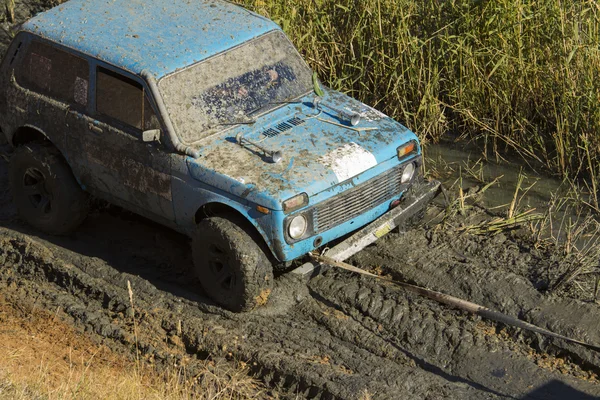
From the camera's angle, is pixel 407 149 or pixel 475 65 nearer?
pixel 407 149

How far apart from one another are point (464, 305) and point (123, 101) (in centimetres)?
285

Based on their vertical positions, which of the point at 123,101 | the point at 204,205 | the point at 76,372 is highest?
the point at 123,101

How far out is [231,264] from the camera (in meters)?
6.54

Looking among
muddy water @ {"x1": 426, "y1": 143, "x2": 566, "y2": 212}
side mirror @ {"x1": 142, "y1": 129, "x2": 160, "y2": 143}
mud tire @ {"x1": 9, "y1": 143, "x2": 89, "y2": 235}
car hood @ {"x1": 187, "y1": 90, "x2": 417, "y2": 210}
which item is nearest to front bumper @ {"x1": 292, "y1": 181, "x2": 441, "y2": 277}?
car hood @ {"x1": 187, "y1": 90, "x2": 417, "y2": 210}

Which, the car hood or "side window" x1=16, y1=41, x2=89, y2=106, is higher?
"side window" x1=16, y1=41, x2=89, y2=106

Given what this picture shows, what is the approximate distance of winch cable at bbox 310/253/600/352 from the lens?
5562mm

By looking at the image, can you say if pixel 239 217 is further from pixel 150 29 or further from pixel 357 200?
pixel 150 29

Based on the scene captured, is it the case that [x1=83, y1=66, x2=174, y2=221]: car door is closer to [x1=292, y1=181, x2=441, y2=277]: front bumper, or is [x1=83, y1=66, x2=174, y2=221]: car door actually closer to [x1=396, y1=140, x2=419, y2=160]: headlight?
[x1=292, y1=181, x2=441, y2=277]: front bumper

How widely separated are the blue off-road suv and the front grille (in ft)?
0.04

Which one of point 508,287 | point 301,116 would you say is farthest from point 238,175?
point 508,287

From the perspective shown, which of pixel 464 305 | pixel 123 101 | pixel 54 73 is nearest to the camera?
pixel 464 305

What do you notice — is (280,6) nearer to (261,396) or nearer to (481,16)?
(481,16)

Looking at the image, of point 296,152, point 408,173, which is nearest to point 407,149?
point 408,173

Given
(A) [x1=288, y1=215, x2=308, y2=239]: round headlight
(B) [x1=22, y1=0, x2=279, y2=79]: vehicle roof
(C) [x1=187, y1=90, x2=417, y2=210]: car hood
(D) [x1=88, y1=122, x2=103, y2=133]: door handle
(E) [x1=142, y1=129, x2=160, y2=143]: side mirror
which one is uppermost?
(B) [x1=22, y1=0, x2=279, y2=79]: vehicle roof
